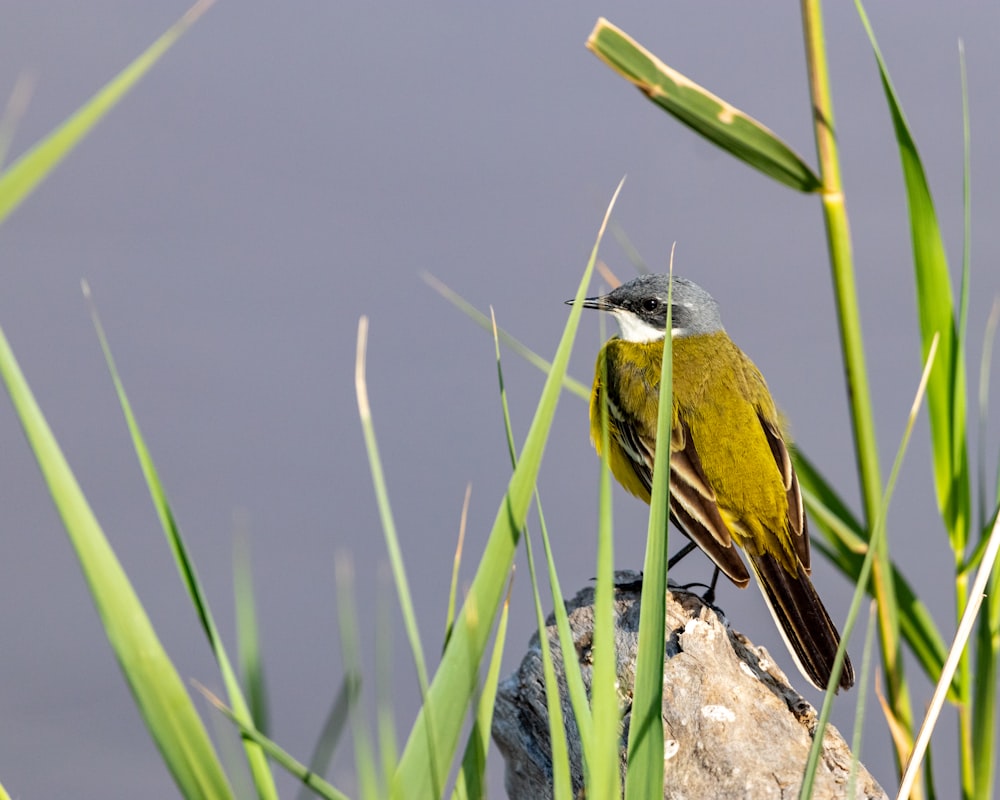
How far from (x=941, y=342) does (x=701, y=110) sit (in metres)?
1.14

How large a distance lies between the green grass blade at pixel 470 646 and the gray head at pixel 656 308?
3191mm

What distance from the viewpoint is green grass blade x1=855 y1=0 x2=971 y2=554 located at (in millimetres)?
3297

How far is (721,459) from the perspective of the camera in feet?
13.9

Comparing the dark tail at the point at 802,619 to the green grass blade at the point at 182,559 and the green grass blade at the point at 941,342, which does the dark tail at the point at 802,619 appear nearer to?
the green grass blade at the point at 941,342

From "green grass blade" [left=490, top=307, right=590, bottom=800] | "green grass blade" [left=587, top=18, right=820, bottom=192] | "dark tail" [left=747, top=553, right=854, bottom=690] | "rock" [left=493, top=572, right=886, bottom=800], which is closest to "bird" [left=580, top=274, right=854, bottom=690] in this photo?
"dark tail" [left=747, top=553, right=854, bottom=690]

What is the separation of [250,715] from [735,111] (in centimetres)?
211

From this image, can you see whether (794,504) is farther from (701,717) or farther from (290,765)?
(290,765)

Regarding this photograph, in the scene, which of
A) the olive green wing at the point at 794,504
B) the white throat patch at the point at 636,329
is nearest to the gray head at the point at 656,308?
the white throat patch at the point at 636,329

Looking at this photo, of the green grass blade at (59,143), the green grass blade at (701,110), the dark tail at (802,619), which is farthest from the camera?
the dark tail at (802,619)

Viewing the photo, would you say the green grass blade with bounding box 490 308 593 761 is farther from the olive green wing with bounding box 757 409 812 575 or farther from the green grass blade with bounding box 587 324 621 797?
the olive green wing with bounding box 757 409 812 575

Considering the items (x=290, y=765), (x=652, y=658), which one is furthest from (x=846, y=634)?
(x=290, y=765)

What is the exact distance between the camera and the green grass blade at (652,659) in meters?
1.95

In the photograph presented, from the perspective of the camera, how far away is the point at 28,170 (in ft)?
5.25

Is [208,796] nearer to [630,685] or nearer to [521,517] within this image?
[521,517]
